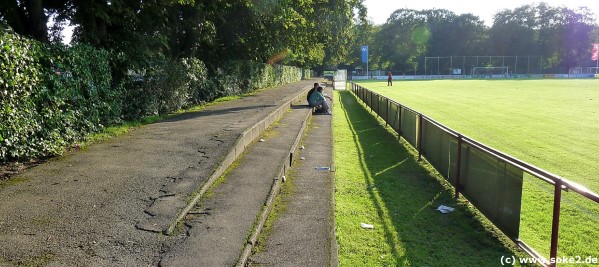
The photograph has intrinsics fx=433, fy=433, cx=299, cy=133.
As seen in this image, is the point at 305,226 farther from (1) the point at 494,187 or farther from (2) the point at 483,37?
(2) the point at 483,37

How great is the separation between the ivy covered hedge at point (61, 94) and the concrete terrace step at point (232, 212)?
296cm

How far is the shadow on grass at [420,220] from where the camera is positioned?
4551mm

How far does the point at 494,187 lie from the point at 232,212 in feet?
9.94

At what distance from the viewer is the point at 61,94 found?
292 inches

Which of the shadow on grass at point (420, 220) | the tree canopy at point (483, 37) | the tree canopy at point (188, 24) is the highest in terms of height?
the tree canopy at point (483, 37)

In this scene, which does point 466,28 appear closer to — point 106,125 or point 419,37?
point 419,37

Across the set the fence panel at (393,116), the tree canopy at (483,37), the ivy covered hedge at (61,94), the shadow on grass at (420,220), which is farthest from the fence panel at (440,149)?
the tree canopy at (483,37)

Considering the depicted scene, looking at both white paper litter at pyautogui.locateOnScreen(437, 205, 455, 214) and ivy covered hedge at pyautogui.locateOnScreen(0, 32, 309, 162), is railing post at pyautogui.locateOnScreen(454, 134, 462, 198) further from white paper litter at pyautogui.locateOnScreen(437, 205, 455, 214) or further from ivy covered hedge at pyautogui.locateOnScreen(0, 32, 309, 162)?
ivy covered hedge at pyautogui.locateOnScreen(0, 32, 309, 162)

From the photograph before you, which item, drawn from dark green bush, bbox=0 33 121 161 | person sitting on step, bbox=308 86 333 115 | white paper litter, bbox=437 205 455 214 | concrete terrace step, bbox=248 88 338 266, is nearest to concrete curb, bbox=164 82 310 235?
concrete terrace step, bbox=248 88 338 266

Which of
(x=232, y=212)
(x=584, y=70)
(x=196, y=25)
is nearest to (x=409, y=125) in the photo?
(x=232, y=212)

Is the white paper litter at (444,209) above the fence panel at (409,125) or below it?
below

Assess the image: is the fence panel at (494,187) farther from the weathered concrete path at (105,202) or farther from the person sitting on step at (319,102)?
the person sitting on step at (319,102)

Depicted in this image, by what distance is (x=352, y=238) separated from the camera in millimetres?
4934

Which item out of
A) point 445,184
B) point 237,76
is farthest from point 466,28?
point 445,184
